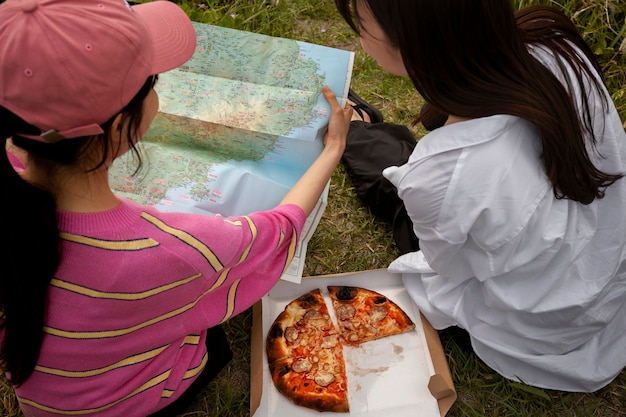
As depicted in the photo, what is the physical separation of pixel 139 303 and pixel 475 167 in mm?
835

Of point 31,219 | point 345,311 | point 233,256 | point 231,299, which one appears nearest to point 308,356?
point 345,311

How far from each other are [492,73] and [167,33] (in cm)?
75

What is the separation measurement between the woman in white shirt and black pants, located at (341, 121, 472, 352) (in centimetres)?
42

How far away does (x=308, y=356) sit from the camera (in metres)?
1.77

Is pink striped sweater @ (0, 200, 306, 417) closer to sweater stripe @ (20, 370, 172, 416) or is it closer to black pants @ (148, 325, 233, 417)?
sweater stripe @ (20, 370, 172, 416)

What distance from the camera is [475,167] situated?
134 centimetres

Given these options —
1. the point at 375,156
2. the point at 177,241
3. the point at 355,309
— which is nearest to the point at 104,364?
the point at 177,241

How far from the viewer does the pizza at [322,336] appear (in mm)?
1694

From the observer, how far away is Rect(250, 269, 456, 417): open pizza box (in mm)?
1692

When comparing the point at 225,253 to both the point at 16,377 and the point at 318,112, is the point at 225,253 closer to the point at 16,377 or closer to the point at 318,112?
the point at 16,377

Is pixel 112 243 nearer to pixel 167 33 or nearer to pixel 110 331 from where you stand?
pixel 110 331

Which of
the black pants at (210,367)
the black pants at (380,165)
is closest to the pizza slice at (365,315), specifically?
the black pants at (380,165)

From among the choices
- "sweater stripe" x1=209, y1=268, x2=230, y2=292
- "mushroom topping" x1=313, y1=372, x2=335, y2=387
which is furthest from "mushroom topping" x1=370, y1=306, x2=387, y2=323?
"sweater stripe" x1=209, y1=268, x2=230, y2=292

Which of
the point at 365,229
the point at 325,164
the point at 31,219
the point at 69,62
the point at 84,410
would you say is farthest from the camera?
the point at 365,229
